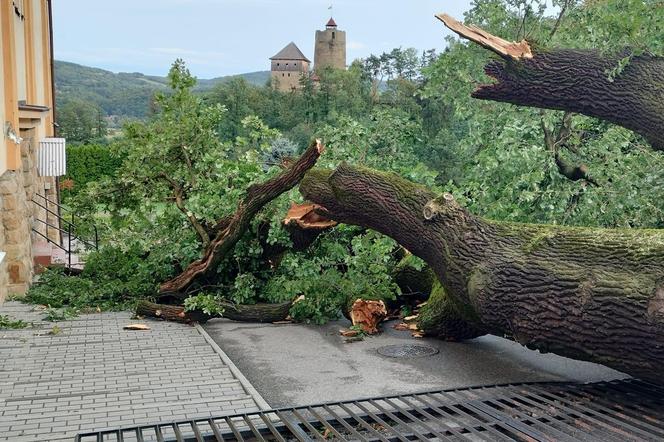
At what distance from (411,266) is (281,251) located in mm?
1654

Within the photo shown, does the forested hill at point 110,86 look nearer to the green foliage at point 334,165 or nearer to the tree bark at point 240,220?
the green foliage at point 334,165

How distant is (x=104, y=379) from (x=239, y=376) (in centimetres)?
120

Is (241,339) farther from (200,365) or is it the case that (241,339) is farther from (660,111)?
(660,111)

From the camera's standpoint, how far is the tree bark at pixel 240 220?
7.48m

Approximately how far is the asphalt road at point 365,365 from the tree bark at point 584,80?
238 centimetres

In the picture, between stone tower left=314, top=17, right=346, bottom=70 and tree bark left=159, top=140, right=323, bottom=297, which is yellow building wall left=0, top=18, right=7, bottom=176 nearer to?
tree bark left=159, top=140, right=323, bottom=297

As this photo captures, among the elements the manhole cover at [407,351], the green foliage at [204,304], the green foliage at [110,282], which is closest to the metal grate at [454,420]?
the manhole cover at [407,351]

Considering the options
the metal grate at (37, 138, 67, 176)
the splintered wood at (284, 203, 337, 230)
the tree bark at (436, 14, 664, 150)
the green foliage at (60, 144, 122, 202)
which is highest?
the tree bark at (436, 14, 664, 150)

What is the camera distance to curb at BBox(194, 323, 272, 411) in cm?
550

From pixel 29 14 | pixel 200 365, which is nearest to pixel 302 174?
pixel 200 365

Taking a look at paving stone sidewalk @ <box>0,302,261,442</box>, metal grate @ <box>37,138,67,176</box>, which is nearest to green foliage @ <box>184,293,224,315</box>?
paving stone sidewalk @ <box>0,302,261,442</box>

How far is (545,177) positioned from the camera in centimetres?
816

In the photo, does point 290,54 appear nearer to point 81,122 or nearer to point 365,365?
point 81,122

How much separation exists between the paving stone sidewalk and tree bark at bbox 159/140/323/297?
697 mm
